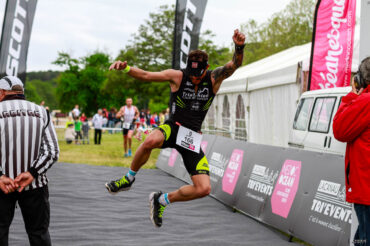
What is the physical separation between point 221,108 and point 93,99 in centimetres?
6303

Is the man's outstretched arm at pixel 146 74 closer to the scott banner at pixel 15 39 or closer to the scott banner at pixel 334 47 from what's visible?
the scott banner at pixel 15 39

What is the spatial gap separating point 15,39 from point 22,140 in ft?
27.9

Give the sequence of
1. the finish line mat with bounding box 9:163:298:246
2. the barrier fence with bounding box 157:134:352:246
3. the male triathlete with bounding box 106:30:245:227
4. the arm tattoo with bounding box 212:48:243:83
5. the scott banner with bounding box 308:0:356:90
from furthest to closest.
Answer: the scott banner with bounding box 308:0:356:90 → the finish line mat with bounding box 9:163:298:246 → the barrier fence with bounding box 157:134:352:246 → the male triathlete with bounding box 106:30:245:227 → the arm tattoo with bounding box 212:48:243:83

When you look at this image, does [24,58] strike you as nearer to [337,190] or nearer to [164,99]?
[337,190]


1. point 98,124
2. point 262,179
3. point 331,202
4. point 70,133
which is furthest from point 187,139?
point 70,133

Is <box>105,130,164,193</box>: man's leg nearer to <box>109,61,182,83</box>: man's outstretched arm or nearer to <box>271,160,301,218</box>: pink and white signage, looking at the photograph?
<box>109,61,182,83</box>: man's outstretched arm

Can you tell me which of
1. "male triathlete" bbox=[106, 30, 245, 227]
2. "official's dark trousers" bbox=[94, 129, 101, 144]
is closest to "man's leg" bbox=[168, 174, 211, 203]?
"male triathlete" bbox=[106, 30, 245, 227]

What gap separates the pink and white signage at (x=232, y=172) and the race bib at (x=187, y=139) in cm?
395

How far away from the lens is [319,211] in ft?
22.3

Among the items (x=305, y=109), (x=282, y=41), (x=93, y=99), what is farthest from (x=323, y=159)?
(x=93, y=99)

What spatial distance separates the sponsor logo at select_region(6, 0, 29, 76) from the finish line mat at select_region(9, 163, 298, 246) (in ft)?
10.0

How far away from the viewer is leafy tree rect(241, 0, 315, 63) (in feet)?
164

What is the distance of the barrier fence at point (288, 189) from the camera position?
6.53m

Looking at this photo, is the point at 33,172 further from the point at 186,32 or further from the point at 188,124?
the point at 186,32
